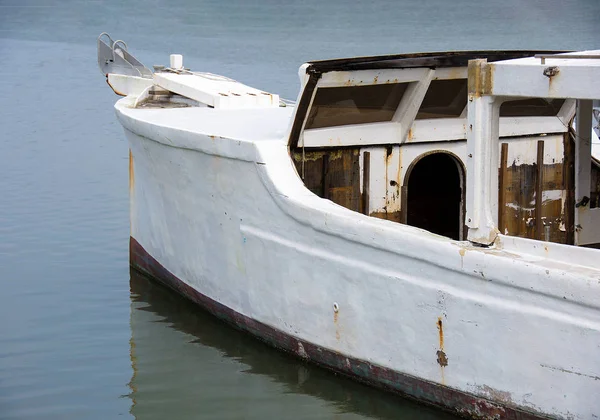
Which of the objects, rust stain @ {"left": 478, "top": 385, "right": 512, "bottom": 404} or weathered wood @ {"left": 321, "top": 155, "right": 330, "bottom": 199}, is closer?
rust stain @ {"left": 478, "top": 385, "right": 512, "bottom": 404}

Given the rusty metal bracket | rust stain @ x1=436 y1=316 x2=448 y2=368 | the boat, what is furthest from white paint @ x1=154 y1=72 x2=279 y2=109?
rust stain @ x1=436 y1=316 x2=448 y2=368

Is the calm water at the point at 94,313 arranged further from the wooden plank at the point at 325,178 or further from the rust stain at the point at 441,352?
the wooden plank at the point at 325,178

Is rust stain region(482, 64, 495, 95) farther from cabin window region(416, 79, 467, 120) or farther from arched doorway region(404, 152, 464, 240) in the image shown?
arched doorway region(404, 152, 464, 240)

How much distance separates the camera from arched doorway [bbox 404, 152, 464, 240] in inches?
361

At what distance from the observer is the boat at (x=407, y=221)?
5.83m

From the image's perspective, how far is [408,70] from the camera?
25.0ft

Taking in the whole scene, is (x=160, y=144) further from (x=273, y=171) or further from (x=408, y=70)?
(x=408, y=70)

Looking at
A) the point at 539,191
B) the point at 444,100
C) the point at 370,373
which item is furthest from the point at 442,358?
the point at 539,191

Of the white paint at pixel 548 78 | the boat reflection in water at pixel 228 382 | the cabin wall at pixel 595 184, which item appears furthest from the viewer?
the cabin wall at pixel 595 184

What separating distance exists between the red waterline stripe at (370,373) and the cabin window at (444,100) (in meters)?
2.07

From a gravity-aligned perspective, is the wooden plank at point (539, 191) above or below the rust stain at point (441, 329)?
above

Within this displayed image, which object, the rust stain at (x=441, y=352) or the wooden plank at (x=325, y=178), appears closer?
the rust stain at (x=441, y=352)

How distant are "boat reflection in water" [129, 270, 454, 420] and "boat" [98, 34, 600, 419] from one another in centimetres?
18

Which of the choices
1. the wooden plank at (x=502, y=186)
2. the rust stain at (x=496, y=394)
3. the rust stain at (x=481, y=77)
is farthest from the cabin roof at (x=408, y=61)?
the rust stain at (x=496, y=394)
